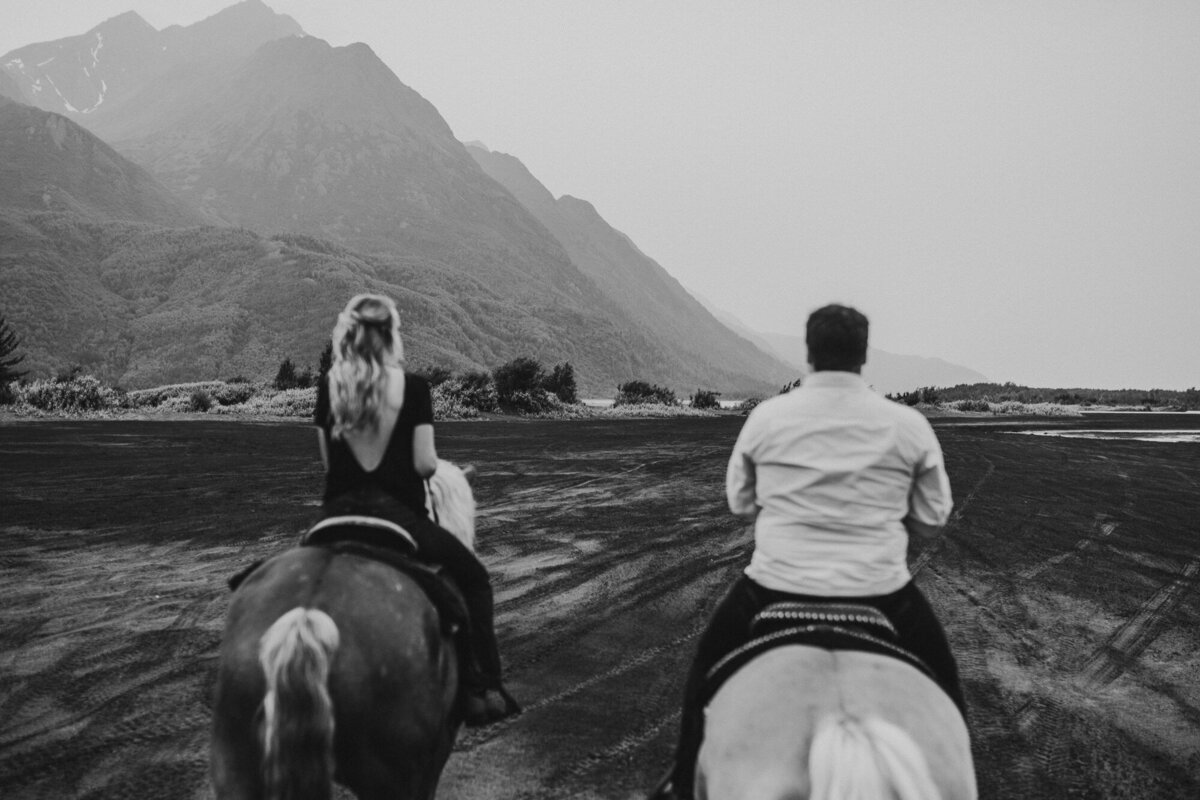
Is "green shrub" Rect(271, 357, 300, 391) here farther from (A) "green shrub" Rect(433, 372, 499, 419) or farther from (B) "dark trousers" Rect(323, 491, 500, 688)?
(B) "dark trousers" Rect(323, 491, 500, 688)

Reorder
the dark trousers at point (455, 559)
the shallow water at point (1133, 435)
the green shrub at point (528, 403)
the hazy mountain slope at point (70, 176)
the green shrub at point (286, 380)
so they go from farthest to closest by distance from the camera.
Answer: the hazy mountain slope at point (70, 176) → the green shrub at point (286, 380) → the green shrub at point (528, 403) → the shallow water at point (1133, 435) → the dark trousers at point (455, 559)

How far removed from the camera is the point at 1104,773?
488cm

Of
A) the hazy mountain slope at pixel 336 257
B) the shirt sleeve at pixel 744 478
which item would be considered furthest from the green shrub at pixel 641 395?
the shirt sleeve at pixel 744 478

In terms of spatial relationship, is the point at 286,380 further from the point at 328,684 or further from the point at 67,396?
the point at 328,684

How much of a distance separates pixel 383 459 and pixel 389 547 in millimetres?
368

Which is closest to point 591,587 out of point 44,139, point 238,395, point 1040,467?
point 1040,467

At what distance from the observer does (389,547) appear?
3.53m

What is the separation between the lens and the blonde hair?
341cm

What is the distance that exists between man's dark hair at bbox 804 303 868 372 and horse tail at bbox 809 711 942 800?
1.24 m

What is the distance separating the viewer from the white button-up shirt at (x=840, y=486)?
2867 mm

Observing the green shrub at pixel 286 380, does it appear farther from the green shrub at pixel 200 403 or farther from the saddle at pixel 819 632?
the saddle at pixel 819 632

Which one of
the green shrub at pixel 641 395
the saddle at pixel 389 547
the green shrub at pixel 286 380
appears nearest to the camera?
the saddle at pixel 389 547

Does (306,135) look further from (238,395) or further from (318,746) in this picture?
(318,746)

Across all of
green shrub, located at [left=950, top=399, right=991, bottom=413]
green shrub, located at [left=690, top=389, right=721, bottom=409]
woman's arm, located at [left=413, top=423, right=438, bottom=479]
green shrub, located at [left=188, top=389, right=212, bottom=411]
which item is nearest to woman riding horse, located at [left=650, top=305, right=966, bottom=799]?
woman's arm, located at [left=413, top=423, right=438, bottom=479]
